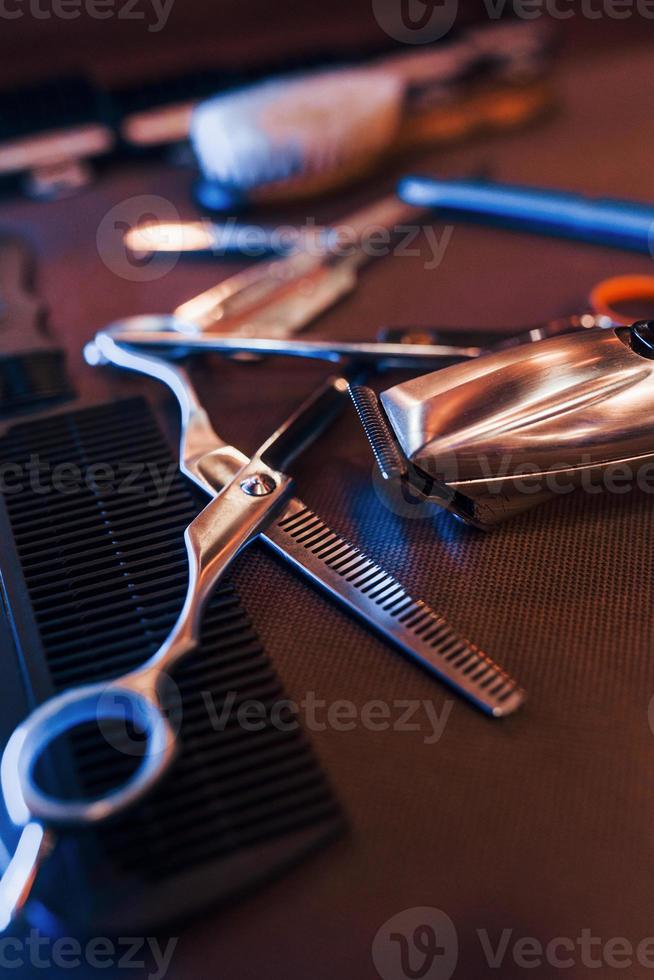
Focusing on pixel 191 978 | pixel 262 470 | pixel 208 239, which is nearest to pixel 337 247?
pixel 208 239

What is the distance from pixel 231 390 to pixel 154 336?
7cm

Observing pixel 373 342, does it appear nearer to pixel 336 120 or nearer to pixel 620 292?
pixel 620 292

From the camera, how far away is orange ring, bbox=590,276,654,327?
0.67m

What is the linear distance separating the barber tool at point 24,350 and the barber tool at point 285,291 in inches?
4.3

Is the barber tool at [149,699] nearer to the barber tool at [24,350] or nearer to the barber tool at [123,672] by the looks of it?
the barber tool at [123,672]

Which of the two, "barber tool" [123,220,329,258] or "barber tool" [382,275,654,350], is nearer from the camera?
"barber tool" [382,275,654,350]

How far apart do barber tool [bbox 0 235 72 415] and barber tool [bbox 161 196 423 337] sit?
4.3 inches

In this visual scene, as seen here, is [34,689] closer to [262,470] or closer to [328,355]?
[262,470]

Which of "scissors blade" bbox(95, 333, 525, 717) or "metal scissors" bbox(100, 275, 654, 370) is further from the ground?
"metal scissors" bbox(100, 275, 654, 370)

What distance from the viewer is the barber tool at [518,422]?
0.45m

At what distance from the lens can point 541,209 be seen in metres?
0.77

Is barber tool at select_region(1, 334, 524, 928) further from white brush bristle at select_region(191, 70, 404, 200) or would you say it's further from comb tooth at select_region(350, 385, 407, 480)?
white brush bristle at select_region(191, 70, 404, 200)

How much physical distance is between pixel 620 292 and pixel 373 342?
0.23m

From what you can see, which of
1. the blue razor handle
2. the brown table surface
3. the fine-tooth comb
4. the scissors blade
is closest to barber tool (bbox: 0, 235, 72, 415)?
the brown table surface
